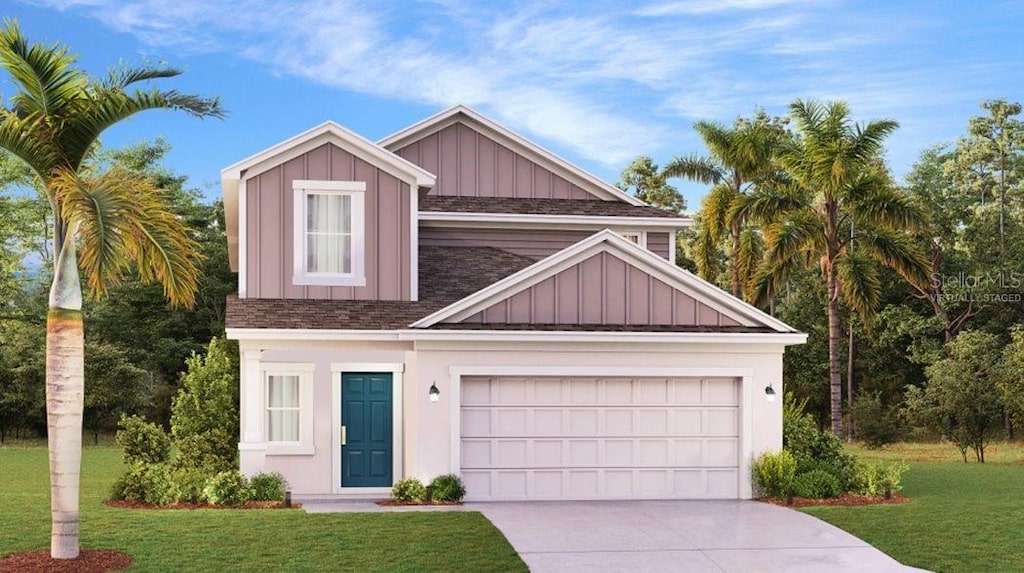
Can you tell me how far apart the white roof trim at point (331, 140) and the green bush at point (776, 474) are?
772cm

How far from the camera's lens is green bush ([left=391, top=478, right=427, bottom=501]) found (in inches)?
733

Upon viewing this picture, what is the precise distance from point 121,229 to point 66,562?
145 inches

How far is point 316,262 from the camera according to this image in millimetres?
21281

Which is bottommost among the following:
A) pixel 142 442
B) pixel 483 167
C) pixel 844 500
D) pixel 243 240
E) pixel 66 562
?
pixel 844 500

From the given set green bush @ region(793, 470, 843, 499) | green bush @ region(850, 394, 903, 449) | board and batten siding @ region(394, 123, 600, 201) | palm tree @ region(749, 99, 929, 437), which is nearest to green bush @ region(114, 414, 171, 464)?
board and batten siding @ region(394, 123, 600, 201)

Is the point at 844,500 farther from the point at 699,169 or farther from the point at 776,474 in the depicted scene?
the point at 699,169

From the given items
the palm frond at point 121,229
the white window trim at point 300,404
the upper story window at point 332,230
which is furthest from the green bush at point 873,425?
the palm frond at point 121,229

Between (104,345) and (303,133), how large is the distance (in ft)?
77.4

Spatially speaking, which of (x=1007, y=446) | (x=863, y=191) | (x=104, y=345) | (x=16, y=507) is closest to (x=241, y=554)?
(x=16, y=507)

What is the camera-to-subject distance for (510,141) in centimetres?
2639

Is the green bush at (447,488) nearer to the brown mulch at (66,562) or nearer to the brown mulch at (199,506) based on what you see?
the brown mulch at (199,506)

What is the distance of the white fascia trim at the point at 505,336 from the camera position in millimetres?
18938

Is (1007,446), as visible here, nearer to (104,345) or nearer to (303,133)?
(303,133)

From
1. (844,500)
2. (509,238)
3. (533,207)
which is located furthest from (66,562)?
(533,207)
